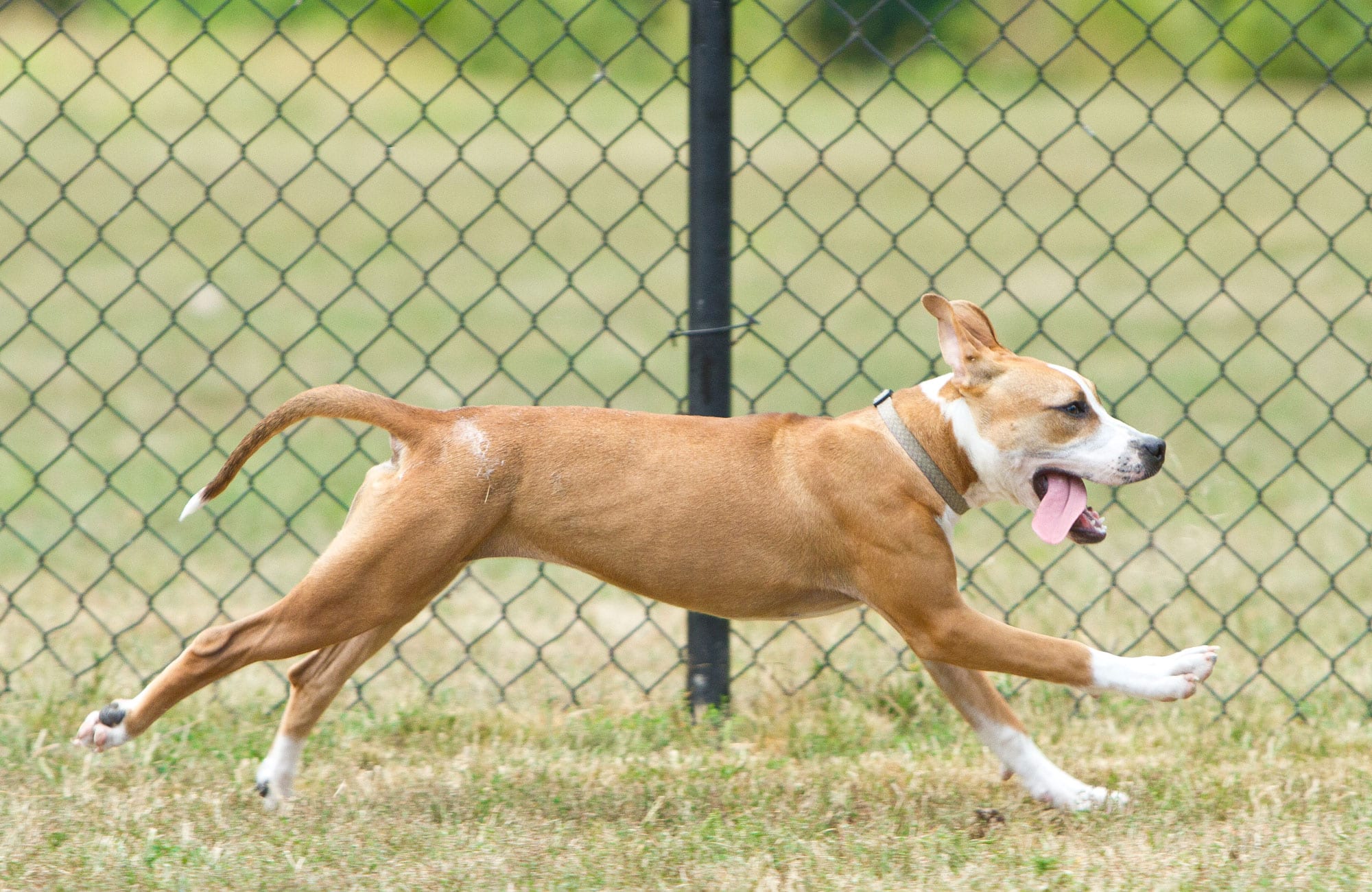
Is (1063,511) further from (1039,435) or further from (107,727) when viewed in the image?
(107,727)

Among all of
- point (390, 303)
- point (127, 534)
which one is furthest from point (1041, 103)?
point (127, 534)

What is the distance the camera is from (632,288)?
37.8ft

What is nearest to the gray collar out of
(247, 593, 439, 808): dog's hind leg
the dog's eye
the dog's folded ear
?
the dog's folded ear

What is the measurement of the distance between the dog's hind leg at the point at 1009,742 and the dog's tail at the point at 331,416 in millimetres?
1277

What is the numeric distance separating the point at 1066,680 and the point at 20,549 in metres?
4.30

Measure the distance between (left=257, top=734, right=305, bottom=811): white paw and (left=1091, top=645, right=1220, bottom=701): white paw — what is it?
6.06 ft

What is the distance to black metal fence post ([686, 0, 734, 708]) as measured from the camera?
143 inches

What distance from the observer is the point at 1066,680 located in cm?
312

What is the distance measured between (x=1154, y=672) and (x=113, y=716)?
2.24 metres

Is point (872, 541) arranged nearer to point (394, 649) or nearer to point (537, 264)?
point (394, 649)

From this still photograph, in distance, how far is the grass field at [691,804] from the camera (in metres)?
2.89

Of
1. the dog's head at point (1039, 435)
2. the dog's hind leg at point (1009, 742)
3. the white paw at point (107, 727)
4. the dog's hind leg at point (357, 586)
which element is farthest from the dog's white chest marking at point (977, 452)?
the white paw at point (107, 727)

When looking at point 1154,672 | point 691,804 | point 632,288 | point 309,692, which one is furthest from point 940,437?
point 632,288

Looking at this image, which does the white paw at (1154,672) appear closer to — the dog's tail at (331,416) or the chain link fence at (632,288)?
the chain link fence at (632,288)
